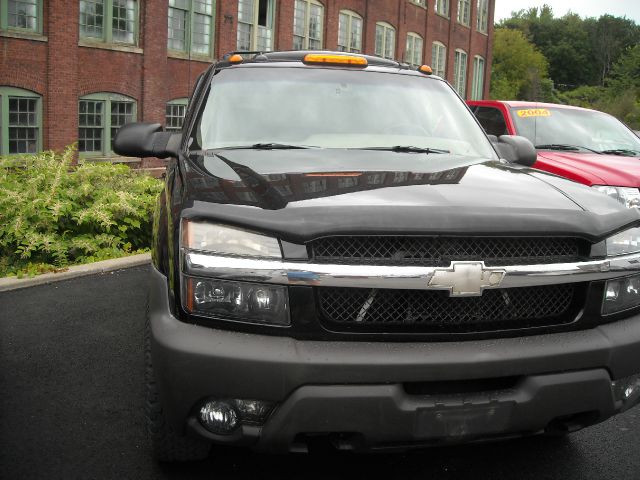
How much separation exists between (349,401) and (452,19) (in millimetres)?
39516

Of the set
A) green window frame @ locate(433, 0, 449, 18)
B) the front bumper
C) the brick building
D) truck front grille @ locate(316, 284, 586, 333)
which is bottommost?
the front bumper

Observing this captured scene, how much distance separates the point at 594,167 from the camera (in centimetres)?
678

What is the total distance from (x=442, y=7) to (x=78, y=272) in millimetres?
35282

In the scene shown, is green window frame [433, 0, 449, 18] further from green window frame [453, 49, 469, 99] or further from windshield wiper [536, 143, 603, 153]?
windshield wiper [536, 143, 603, 153]

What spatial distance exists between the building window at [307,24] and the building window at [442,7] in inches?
457

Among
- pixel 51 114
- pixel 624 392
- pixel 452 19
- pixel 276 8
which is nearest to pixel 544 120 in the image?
pixel 624 392

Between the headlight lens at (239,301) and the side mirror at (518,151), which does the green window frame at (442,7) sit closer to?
the side mirror at (518,151)

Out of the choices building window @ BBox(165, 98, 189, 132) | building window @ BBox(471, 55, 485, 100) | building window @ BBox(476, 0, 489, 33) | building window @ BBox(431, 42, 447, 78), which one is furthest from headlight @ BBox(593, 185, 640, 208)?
building window @ BBox(476, 0, 489, 33)

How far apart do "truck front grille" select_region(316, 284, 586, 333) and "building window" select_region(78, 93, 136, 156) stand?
56.2 feet

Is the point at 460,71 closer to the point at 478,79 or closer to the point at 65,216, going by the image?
the point at 478,79

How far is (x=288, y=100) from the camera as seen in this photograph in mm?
3980

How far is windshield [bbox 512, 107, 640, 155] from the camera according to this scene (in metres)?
8.01

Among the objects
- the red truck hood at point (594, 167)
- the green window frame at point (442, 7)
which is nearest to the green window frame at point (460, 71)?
the green window frame at point (442, 7)

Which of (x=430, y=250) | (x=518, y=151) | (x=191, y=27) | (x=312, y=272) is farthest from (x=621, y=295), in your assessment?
(x=191, y=27)
